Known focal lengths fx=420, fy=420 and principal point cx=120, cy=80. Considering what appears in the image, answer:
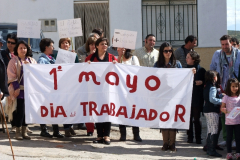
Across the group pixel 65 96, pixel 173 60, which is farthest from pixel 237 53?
pixel 65 96

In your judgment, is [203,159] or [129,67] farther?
[129,67]

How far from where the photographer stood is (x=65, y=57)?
8.42m

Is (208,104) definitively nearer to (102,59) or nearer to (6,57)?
(102,59)

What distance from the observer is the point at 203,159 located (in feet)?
23.0

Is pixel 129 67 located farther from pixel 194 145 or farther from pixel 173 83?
pixel 194 145

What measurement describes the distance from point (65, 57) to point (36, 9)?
22.3 feet

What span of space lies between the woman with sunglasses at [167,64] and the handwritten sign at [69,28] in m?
2.01

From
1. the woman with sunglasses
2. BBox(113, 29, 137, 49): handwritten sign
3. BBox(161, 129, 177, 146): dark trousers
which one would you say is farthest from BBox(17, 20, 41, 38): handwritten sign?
BBox(161, 129, 177, 146): dark trousers

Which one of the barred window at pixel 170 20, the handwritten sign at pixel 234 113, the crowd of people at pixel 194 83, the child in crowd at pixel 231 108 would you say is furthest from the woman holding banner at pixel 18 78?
the barred window at pixel 170 20

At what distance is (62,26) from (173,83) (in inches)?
107

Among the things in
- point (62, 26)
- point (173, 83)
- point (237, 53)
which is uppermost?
point (62, 26)

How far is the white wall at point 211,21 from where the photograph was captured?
14.6m

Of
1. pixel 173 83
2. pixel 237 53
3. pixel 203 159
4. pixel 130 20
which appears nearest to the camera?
pixel 203 159

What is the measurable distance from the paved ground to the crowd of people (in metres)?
0.19
